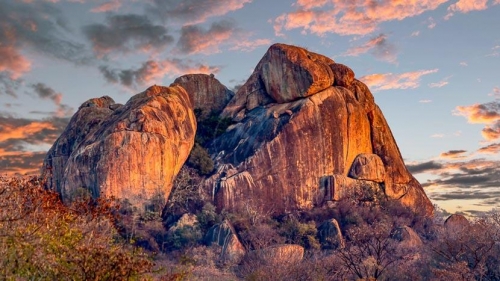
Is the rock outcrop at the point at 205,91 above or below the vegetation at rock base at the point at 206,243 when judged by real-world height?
above

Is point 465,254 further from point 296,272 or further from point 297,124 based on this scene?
point 297,124

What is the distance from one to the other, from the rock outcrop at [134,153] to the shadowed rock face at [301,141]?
22.1 ft

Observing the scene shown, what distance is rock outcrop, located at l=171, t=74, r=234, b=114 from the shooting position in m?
101

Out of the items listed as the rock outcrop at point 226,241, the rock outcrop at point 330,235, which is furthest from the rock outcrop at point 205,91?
the rock outcrop at point 226,241

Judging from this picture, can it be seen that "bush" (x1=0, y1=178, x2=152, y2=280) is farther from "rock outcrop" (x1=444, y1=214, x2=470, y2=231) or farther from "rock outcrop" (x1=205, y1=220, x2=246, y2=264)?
"rock outcrop" (x1=444, y1=214, x2=470, y2=231)

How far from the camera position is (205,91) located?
10194 cm

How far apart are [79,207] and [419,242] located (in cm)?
4370

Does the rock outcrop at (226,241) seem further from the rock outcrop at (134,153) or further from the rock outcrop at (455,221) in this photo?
the rock outcrop at (455,221)

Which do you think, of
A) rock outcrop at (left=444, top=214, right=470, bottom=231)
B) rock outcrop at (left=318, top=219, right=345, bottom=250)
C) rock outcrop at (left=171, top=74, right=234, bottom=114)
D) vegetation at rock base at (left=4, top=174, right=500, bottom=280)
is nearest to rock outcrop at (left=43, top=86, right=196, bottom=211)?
vegetation at rock base at (left=4, top=174, right=500, bottom=280)

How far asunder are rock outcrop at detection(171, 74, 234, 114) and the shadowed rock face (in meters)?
9.44

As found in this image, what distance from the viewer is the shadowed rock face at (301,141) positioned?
75938mm

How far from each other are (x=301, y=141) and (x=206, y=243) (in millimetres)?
21631

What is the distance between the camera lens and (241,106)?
3563 inches

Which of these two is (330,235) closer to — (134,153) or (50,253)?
(134,153)
